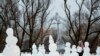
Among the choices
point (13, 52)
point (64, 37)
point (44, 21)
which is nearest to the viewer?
point (13, 52)

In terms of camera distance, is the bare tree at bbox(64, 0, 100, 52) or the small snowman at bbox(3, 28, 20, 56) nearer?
the small snowman at bbox(3, 28, 20, 56)

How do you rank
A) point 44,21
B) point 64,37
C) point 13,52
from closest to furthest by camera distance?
point 13,52, point 64,37, point 44,21

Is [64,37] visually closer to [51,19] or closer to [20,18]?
[51,19]

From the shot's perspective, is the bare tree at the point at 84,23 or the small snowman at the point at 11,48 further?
the bare tree at the point at 84,23

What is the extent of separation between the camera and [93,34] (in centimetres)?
1343

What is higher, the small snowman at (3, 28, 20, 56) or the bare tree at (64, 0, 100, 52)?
the small snowman at (3, 28, 20, 56)

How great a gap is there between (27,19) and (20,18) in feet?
1.23

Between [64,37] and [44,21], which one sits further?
[44,21]

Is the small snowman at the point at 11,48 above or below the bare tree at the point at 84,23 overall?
above

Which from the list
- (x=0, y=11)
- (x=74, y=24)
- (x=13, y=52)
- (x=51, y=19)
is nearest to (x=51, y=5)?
(x=51, y=19)

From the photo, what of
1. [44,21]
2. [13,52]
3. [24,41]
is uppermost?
[13,52]

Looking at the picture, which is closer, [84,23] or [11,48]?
[11,48]

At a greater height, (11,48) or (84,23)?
(11,48)

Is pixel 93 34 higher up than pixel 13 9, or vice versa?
pixel 13 9
